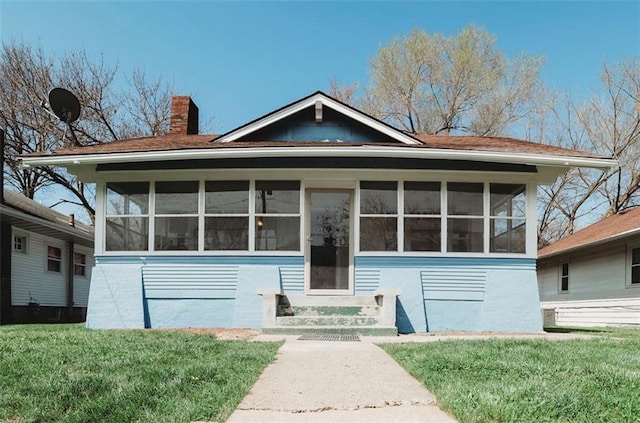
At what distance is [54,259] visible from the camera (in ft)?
61.8

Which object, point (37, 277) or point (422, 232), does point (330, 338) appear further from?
point (37, 277)

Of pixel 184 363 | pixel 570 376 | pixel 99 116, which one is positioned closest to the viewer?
pixel 570 376

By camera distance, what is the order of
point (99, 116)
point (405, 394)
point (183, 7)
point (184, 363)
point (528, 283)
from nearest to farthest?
point (405, 394), point (184, 363), point (528, 283), point (183, 7), point (99, 116)

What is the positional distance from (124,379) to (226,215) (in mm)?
6422

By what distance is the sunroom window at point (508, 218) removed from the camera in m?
10.6

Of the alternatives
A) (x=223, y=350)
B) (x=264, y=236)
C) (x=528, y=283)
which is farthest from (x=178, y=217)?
(x=528, y=283)

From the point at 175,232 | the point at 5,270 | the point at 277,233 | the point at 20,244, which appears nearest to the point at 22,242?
the point at 20,244

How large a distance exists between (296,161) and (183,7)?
6999mm

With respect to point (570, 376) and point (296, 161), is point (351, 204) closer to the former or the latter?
point (296, 161)

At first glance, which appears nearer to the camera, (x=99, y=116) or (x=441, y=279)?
(x=441, y=279)

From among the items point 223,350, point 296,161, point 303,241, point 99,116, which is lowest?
point 223,350

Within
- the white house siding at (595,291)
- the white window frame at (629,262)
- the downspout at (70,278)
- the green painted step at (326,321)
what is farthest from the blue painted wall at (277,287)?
the downspout at (70,278)

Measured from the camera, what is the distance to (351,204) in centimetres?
1095

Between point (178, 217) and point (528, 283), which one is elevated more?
point (178, 217)
